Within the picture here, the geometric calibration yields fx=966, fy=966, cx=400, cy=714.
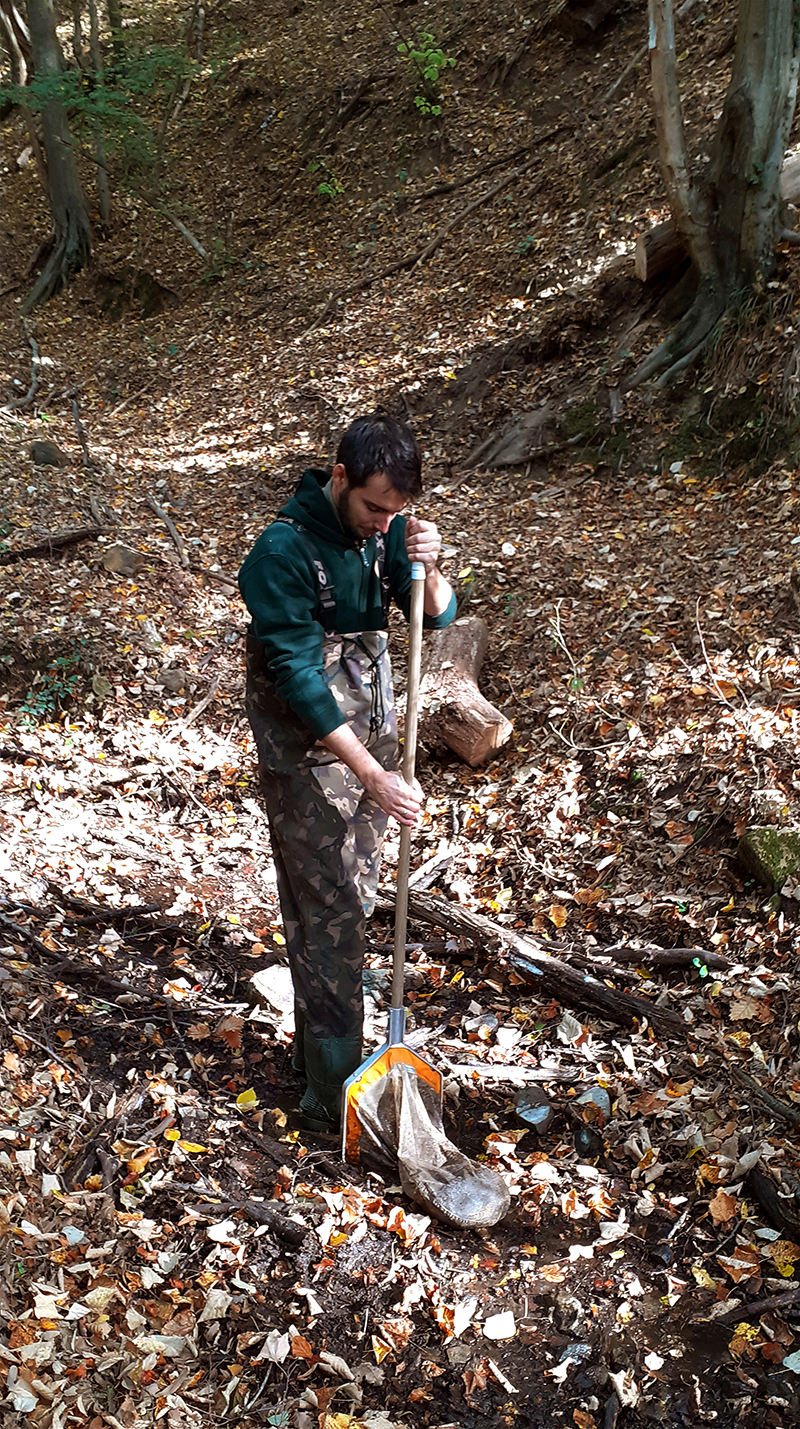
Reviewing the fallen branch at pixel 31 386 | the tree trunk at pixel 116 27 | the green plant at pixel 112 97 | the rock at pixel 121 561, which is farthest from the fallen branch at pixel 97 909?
the tree trunk at pixel 116 27

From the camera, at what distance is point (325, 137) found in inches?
543

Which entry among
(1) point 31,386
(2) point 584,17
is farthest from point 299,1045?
(2) point 584,17

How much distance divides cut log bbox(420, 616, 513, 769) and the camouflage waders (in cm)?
215

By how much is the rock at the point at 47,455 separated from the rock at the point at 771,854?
726 cm

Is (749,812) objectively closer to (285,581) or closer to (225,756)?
(285,581)

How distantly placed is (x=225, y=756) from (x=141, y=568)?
80.5 inches

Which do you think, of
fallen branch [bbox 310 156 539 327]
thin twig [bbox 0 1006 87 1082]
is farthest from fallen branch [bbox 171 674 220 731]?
fallen branch [bbox 310 156 539 327]

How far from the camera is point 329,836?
305cm

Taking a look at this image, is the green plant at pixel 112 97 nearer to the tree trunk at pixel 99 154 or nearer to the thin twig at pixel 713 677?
the tree trunk at pixel 99 154

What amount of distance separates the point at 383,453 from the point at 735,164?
5634 millimetres

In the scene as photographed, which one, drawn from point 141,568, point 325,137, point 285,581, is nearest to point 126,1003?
point 285,581

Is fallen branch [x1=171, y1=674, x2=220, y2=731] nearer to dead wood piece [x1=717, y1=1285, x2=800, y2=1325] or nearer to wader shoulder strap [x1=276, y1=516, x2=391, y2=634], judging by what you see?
wader shoulder strap [x1=276, y1=516, x2=391, y2=634]

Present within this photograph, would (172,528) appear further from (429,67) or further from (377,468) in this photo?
(429,67)

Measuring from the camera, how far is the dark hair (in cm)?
262
